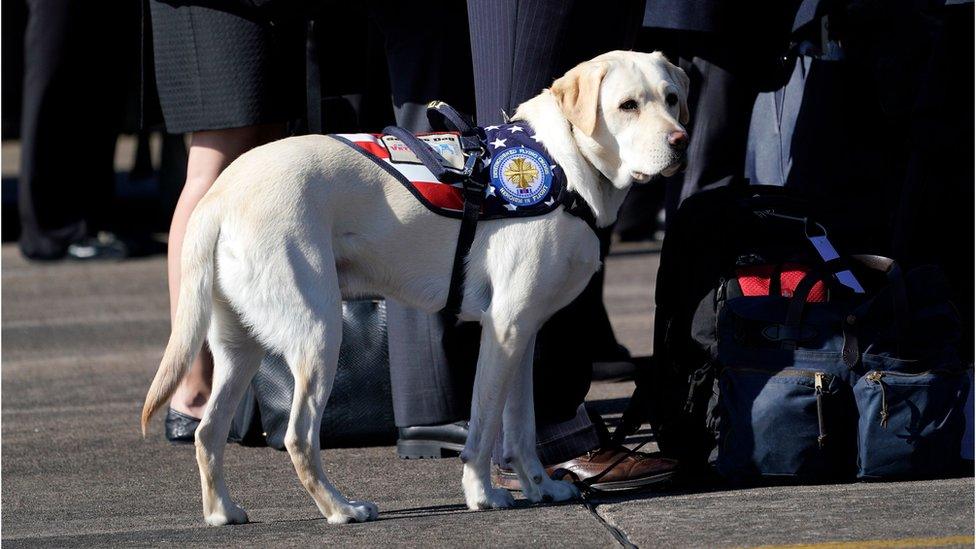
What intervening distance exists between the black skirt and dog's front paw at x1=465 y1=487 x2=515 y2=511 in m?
1.45

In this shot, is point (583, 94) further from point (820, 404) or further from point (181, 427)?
point (181, 427)

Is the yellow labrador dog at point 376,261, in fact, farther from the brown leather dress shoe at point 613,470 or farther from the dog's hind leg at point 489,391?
the brown leather dress shoe at point 613,470

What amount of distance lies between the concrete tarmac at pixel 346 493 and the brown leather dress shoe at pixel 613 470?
5.4 inches

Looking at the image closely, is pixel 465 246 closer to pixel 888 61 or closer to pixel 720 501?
pixel 720 501

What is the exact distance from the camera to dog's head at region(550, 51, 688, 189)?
3652mm

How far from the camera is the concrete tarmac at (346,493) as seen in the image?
11.2 feet

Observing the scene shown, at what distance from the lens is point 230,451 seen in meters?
4.61

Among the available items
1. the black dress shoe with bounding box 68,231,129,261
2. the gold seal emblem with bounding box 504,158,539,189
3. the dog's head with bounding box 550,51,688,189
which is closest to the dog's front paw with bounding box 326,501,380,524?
the gold seal emblem with bounding box 504,158,539,189

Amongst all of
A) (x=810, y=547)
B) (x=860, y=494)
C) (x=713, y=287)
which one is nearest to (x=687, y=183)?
(x=713, y=287)

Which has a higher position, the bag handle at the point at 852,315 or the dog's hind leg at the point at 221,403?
the bag handle at the point at 852,315

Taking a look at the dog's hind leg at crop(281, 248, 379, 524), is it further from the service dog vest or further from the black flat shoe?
the black flat shoe

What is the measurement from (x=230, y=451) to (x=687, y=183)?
1850 mm

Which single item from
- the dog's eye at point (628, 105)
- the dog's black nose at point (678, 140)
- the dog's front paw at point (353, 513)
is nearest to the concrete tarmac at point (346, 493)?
the dog's front paw at point (353, 513)

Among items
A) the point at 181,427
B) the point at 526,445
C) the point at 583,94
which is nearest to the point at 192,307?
the point at 526,445
